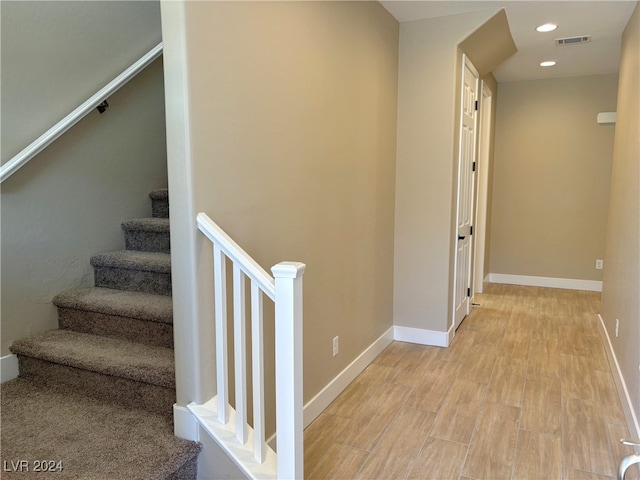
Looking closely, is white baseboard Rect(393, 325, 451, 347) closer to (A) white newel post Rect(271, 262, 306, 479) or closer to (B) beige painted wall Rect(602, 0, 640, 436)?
(B) beige painted wall Rect(602, 0, 640, 436)

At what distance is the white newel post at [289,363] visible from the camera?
1518mm

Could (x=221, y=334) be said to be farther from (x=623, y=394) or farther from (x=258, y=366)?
(x=623, y=394)

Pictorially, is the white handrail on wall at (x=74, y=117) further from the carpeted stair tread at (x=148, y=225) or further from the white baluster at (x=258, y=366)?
the white baluster at (x=258, y=366)

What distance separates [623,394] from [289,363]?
2.27 meters

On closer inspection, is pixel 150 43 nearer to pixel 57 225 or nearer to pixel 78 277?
pixel 57 225

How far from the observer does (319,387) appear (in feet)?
8.65

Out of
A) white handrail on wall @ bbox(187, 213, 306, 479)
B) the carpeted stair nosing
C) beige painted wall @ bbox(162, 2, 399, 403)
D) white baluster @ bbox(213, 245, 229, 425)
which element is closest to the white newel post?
white handrail on wall @ bbox(187, 213, 306, 479)

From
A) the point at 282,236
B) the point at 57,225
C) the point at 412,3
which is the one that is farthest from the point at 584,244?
the point at 57,225

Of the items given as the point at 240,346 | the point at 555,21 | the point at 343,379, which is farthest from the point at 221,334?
the point at 555,21

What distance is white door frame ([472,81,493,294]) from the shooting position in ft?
17.5

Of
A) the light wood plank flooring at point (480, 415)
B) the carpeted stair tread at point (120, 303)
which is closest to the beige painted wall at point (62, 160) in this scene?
the carpeted stair tread at point (120, 303)

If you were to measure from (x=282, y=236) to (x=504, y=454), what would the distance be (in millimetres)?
1507

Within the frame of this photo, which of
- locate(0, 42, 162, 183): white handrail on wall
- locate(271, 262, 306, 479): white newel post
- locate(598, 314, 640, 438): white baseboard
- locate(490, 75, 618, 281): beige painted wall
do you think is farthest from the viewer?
locate(490, 75, 618, 281): beige painted wall

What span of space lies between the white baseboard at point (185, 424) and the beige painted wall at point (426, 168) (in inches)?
92.1
